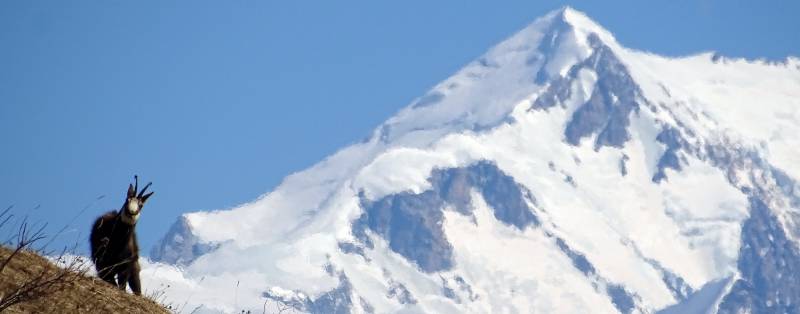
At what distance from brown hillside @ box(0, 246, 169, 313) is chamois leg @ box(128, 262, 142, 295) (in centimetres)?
42

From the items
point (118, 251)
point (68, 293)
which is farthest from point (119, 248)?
point (68, 293)

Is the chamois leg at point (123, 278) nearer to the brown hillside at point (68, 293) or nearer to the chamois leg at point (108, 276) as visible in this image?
the chamois leg at point (108, 276)

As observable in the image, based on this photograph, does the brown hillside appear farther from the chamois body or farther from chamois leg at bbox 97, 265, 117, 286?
the chamois body

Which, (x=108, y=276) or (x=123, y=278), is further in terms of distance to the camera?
(x=123, y=278)

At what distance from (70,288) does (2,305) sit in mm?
4489

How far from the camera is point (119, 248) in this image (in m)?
19.7

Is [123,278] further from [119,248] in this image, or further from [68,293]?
[68,293]

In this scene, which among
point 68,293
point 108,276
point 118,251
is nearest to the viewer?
point 68,293

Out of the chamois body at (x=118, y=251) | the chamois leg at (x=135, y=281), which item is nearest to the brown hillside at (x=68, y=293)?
the chamois leg at (x=135, y=281)

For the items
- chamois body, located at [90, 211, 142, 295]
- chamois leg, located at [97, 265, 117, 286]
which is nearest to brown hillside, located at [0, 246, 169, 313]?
chamois leg, located at [97, 265, 117, 286]

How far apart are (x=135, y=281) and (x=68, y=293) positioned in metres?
2.56

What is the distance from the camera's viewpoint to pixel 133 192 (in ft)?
62.3

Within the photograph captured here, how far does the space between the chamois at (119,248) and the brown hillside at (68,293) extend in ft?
1.80

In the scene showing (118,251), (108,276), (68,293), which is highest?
(118,251)
